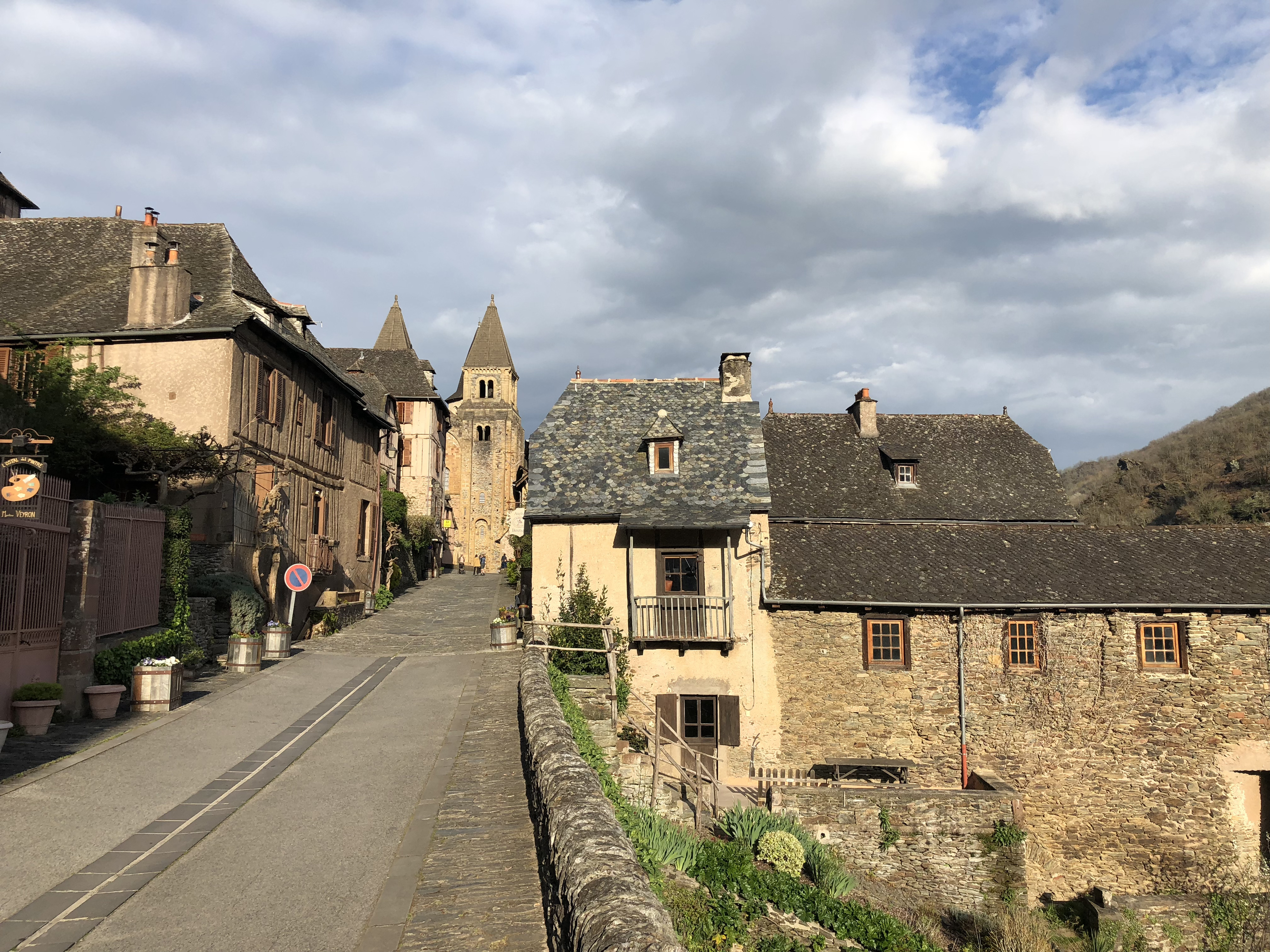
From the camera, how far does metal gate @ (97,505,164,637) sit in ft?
44.0

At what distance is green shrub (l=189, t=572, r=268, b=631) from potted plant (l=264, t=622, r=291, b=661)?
39 centimetres

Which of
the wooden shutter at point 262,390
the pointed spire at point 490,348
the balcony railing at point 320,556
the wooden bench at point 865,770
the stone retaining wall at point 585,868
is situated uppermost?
the pointed spire at point 490,348

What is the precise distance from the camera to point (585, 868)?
5.30 meters

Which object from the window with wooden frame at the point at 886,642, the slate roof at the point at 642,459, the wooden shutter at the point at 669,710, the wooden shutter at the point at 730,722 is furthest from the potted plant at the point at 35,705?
the window with wooden frame at the point at 886,642

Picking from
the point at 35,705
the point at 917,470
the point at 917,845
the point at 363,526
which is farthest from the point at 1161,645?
the point at 363,526

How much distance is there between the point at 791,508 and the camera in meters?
23.6

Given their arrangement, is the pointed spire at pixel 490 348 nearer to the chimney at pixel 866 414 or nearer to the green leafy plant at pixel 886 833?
the chimney at pixel 866 414

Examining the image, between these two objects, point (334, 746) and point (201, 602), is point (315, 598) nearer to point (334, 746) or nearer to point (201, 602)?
point (201, 602)

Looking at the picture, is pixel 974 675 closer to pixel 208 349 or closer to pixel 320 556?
pixel 320 556

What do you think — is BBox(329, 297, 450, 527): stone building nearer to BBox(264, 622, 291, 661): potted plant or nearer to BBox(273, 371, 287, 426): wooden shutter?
BBox(273, 371, 287, 426): wooden shutter

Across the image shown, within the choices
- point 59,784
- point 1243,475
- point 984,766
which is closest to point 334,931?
point 59,784

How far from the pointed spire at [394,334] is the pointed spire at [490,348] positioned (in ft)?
36.1

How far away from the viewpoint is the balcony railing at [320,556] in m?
23.1

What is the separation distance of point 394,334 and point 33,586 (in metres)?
48.2
